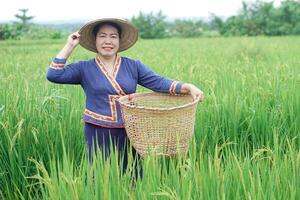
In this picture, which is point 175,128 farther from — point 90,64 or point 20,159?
point 20,159

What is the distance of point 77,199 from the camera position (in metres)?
1.49

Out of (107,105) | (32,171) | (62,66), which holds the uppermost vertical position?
(62,66)

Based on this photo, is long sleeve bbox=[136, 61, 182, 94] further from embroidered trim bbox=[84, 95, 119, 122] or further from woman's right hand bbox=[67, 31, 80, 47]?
woman's right hand bbox=[67, 31, 80, 47]

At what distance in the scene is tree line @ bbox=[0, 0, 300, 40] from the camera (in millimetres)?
27522

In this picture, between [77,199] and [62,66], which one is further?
[62,66]

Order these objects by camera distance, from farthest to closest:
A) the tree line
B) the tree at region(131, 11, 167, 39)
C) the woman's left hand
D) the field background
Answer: the tree at region(131, 11, 167, 39)
the tree line
the woman's left hand
the field background

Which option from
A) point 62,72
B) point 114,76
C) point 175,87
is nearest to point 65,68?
point 62,72

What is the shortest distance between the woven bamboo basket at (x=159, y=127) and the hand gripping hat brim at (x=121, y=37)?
1.51ft

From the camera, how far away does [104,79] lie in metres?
2.41

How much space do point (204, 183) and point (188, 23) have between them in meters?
33.8

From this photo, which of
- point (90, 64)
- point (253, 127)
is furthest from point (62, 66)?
point (253, 127)

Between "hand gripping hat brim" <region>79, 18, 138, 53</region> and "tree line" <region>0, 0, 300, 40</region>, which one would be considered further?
"tree line" <region>0, 0, 300, 40</region>

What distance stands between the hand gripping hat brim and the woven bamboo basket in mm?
460

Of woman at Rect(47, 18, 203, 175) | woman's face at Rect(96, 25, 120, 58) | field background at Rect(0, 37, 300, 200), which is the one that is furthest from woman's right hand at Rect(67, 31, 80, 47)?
field background at Rect(0, 37, 300, 200)
